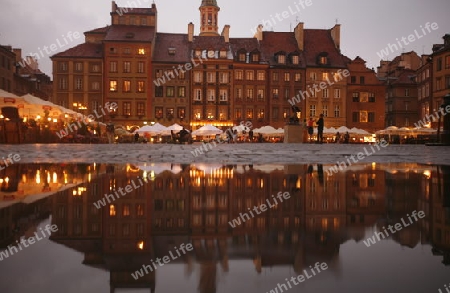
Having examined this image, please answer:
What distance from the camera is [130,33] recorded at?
2525 inches

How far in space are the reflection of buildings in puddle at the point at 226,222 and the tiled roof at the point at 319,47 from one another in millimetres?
65879

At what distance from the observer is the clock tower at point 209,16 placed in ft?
324

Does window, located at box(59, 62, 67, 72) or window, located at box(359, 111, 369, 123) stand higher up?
window, located at box(59, 62, 67, 72)

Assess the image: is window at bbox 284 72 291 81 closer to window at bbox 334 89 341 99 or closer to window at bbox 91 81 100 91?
window at bbox 334 89 341 99

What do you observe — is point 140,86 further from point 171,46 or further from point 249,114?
point 249,114

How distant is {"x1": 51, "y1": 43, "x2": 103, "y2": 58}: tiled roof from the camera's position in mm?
63781

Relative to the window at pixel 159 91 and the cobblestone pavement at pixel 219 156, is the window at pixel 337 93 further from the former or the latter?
the cobblestone pavement at pixel 219 156

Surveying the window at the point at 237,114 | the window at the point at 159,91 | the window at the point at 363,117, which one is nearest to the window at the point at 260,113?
the window at the point at 237,114

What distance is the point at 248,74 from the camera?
220 ft

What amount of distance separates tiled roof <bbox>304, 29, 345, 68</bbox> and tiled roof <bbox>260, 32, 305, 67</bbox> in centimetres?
148

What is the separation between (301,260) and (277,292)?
0.41m

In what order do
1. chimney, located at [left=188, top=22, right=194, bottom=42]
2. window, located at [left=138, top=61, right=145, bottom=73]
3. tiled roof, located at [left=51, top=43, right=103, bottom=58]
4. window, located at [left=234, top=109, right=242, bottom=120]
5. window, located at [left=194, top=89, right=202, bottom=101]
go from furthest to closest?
chimney, located at [left=188, top=22, right=194, bottom=42] < window, located at [left=234, top=109, right=242, bottom=120] < window, located at [left=194, top=89, right=202, bottom=101] < window, located at [left=138, top=61, right=145, bottom=73] < tiled roof, located at [left=51, top=43, right=103, bottom=58]

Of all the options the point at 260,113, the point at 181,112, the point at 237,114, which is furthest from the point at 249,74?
the point at 181,112

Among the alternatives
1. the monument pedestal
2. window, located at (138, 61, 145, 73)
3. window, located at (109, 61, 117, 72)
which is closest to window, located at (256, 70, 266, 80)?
window, located at (138, 61, 145, 73)
